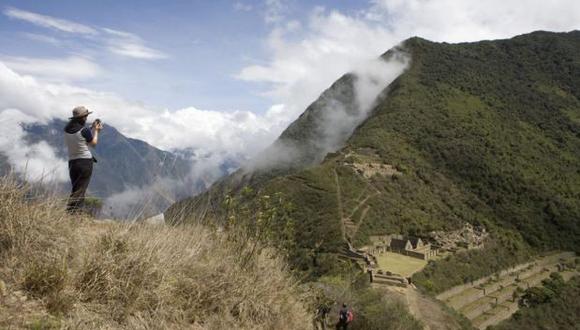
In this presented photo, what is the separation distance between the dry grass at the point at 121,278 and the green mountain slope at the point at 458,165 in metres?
20.2

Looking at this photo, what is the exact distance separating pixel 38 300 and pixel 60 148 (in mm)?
2388

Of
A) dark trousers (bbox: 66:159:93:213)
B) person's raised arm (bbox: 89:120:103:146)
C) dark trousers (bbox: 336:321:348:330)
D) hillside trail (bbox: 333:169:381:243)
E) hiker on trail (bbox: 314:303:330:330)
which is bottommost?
hillside trail (bbox: 333:169:381:243)

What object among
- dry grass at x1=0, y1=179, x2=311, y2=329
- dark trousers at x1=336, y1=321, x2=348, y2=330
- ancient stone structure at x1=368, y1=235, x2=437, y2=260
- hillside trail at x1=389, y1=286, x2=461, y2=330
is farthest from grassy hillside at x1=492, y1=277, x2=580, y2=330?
dry grass at x1=0, y1=179, x2=311, y2=329

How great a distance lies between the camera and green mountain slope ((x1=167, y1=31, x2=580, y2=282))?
179 ft

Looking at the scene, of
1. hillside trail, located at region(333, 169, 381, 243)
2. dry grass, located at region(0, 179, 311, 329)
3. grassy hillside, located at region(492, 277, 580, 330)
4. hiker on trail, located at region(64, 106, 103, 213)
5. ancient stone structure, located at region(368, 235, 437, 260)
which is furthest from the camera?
hillside trail, located at region(333, 169, 381, 243)

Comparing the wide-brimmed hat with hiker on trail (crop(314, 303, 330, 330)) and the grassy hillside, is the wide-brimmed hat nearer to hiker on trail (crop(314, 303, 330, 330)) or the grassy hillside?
hiker on trail (crop(314, 303, 330, 330))

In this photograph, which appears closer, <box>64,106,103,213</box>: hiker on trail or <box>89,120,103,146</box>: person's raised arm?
Result: <box>64,106,103,213</box>: hiker on trail

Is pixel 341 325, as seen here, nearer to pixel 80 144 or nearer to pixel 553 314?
pixel 80 144

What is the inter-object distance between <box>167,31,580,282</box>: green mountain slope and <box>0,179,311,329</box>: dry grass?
793 inches

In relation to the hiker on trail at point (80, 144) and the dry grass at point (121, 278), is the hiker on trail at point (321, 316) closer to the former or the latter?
the dry grass at point (121, 278)

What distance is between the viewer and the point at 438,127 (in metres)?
91.8

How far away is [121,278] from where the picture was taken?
141 inches

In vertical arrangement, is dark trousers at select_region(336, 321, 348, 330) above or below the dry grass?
below

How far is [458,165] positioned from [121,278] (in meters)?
83.9
